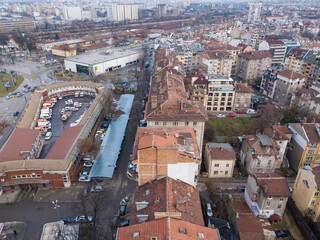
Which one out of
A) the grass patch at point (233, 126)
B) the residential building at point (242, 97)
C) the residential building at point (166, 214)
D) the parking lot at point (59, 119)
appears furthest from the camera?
the residential building at point (242, 97)

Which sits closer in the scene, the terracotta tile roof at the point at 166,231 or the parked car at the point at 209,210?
the terracotta tile roof at the point at 166,231

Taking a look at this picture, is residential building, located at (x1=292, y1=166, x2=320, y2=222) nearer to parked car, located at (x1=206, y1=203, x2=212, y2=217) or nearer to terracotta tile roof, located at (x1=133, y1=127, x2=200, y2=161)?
parked car, located at (x1=206, y1=203, x2=212, y2=217)

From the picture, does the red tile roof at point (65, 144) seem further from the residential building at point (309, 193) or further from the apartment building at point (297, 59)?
the apartment building at point (297, 59)

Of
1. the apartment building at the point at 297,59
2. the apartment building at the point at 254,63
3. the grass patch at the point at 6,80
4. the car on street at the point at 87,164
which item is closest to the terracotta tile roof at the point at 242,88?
the apartment building at the point at 254,63

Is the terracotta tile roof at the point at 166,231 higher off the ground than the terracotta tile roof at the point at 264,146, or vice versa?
the terracotta tile roof at the point at 166,231

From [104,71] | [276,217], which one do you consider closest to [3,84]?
[104,71]

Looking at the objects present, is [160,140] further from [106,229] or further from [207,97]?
[207,97]

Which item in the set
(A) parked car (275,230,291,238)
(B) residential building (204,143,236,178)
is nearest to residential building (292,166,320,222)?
(A) parked car (275,230,291,238)
